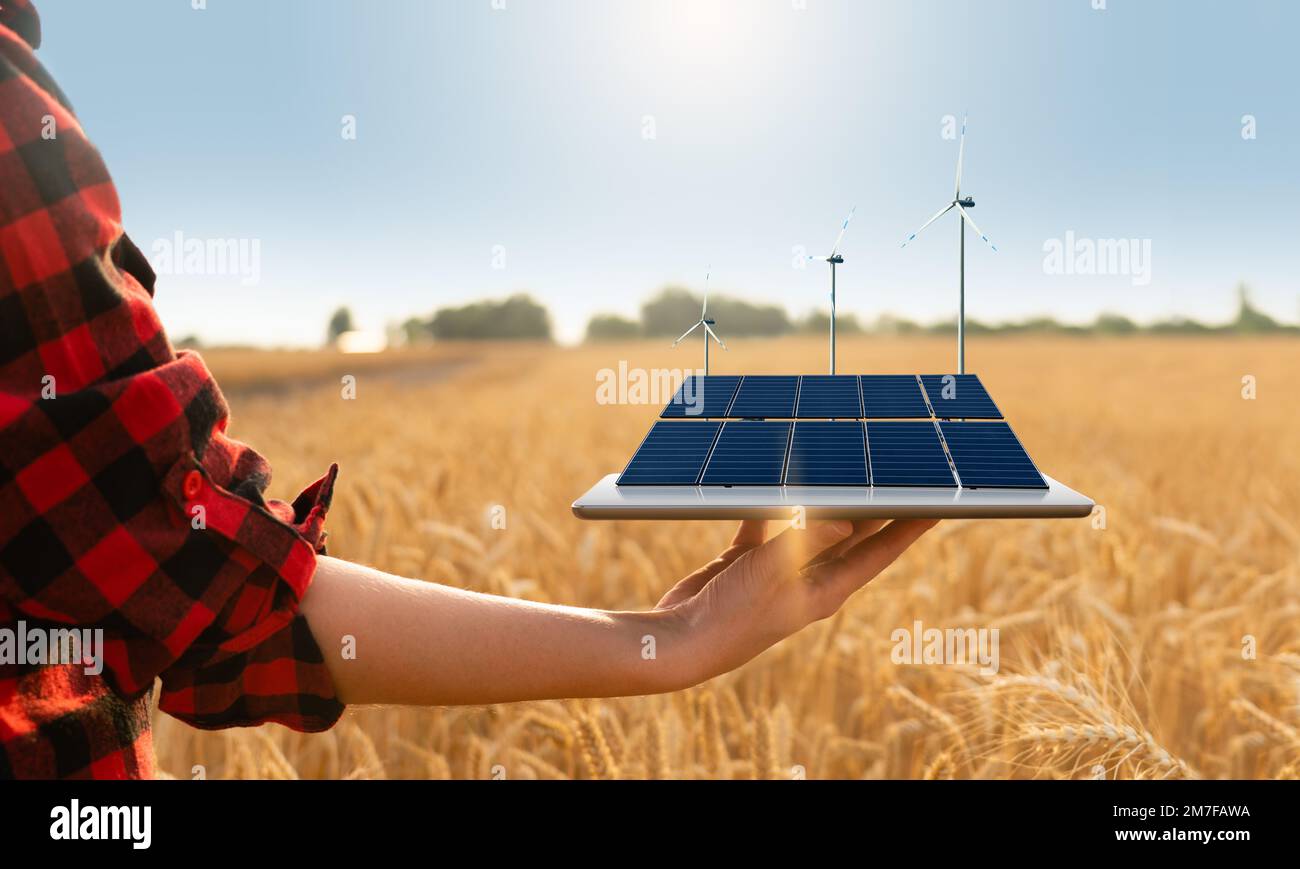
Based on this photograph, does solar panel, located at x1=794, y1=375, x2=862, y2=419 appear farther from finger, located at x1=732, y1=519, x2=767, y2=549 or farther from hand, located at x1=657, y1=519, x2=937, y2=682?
hand, located at x1=657, y1=519, x2=937, y2=682

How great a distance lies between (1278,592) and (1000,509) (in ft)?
13.2

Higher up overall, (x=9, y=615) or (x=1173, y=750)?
(x=9, y=615)

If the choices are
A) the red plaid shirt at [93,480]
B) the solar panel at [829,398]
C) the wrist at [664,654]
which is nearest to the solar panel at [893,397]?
the solar panel at [829,398]

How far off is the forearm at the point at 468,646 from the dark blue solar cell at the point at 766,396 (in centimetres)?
81

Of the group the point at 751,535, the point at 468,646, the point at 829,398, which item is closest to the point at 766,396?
the point at 829,398

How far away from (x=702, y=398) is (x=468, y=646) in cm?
119

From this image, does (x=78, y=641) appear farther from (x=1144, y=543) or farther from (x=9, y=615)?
(x=1144, y=543)

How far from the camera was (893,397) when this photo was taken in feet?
8.57

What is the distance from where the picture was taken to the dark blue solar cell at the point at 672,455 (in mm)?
2002

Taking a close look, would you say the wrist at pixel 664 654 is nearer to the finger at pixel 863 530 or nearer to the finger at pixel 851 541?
the finger at pixel 851 541

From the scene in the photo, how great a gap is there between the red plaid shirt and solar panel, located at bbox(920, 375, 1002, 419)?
5.59 feet
